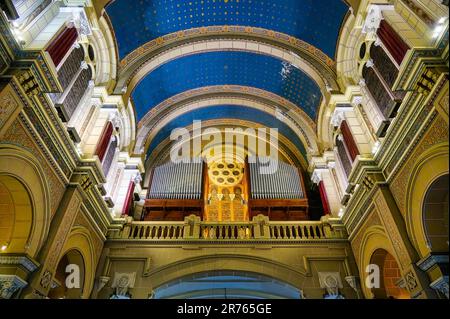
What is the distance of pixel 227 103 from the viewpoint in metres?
14.7

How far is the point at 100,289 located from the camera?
8.74 m

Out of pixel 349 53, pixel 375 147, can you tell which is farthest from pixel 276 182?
pixel 349 53

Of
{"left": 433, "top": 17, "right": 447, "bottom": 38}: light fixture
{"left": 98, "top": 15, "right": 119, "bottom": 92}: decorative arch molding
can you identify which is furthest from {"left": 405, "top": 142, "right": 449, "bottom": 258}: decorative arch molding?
{"left": 98, "top": 15, "right": 119, "bottom": 92}: decorative arch molding

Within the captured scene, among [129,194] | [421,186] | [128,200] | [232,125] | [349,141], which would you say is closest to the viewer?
[421,186]

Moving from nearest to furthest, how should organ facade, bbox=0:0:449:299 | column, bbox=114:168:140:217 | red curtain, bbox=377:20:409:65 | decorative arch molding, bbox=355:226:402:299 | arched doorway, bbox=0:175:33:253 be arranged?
organ facade, bbox=0:0:449:299 → arched doorway, bbox=0:175:33:253 → red curtain, bbox=377:20:409:65 → decorative arch molding, bbox=355:226:402:299 → column, bbox=114:168:140:217

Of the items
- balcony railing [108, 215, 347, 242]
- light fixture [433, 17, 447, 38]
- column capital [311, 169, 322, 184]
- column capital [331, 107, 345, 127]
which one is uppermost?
column capital [331, 107, 345, 127]

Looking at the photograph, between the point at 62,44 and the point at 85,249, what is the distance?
17.8 ft

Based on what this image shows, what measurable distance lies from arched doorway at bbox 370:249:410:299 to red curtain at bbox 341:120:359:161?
2701 mm

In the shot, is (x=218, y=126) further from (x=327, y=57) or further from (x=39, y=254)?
(x=39, y=254)

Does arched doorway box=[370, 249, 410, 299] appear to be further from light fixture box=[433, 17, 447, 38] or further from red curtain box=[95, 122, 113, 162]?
red curtain box=[95, 122, 113, 162]

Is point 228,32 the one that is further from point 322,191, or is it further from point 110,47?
point 322,191

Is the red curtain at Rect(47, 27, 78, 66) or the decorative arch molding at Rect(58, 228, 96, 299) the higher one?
the red curtain at Rect(47, 27, 78, 66)

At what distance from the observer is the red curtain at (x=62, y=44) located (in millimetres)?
6637

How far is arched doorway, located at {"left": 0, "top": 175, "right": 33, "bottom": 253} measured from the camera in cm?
618
